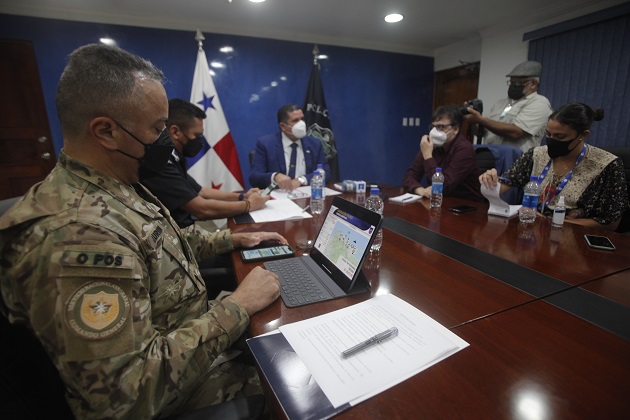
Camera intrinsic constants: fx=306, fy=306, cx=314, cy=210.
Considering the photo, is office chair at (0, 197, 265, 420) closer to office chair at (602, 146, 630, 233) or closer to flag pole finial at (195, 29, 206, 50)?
office chair at (602, 146, 630, 233)

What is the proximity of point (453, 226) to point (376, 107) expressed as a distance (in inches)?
150

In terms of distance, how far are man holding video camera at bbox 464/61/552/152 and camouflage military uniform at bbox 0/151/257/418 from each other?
312 centimetres

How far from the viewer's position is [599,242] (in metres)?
1.19

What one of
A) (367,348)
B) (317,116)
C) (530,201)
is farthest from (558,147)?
(317,116)

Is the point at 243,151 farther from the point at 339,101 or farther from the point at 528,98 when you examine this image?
the point at 528,98

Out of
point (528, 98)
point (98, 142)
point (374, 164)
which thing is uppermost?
point (528, 98)

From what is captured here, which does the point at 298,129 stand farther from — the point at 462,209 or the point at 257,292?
the point at 257,292

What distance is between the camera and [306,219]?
1586mm

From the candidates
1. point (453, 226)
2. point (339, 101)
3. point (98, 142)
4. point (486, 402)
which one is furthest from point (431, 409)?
point (339, 101)

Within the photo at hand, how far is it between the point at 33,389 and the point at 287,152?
232 centimetres

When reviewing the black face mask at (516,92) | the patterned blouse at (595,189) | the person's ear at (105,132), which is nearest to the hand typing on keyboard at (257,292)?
the person's ear at (105,132)

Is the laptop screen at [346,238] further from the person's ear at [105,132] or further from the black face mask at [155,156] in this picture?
the person's ear at [105,132]

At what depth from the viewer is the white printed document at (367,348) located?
0.54 m

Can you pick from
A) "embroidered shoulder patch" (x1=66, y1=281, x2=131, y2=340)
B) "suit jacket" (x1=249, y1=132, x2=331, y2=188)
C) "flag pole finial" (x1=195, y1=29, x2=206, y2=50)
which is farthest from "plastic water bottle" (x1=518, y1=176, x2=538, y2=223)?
"flag pole finial" (x1=195, y1=29, x2=206, y2=50)
